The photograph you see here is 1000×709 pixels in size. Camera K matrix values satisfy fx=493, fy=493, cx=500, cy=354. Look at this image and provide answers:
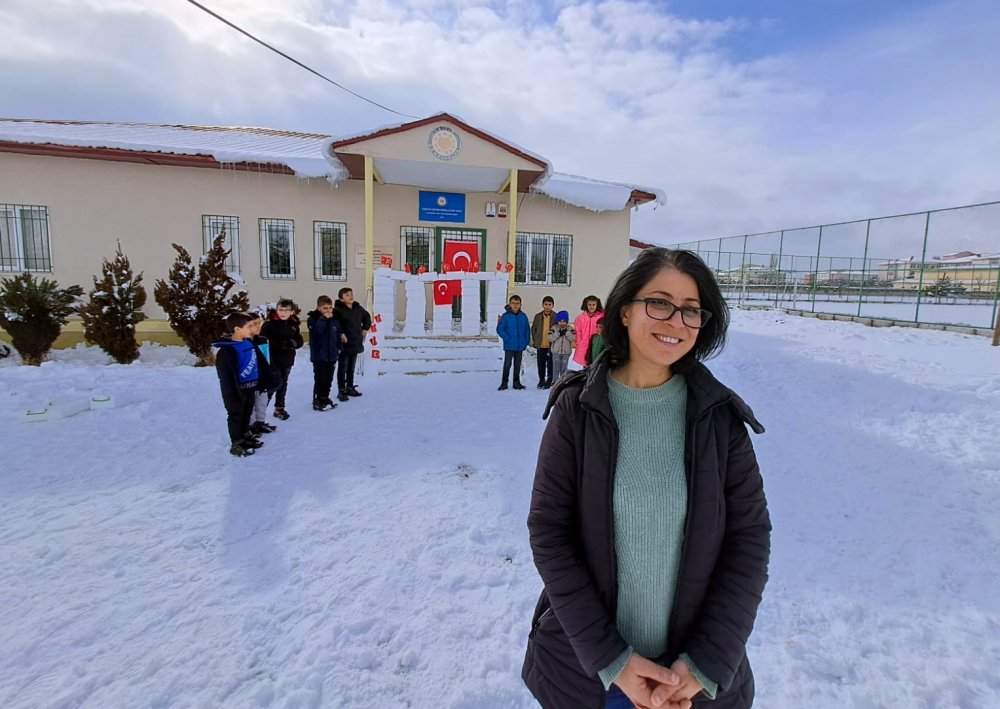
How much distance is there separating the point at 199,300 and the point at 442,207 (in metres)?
5.44

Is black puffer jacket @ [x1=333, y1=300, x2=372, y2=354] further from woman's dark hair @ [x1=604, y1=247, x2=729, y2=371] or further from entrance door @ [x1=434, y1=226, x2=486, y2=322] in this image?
woman's dark hair @ [x1=604, y1=247, x2=729, y2=371]

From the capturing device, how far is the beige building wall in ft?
32.7

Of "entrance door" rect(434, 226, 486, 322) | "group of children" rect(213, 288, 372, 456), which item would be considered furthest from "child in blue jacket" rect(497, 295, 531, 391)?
"entrance door" rect(434, 226, 486, 322)

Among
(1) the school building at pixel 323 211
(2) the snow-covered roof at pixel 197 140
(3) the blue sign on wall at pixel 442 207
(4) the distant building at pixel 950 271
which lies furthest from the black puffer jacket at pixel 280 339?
(4) the distant building at pixel 950 271

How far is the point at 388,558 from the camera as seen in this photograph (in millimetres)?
3252

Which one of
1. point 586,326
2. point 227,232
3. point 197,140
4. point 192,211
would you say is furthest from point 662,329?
point 197,140

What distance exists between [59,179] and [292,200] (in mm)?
4413

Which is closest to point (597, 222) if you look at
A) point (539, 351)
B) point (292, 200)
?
point (539, 351)

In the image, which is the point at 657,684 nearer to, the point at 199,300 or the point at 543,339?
the point at 543,339

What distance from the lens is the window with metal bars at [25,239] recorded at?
32.8 feet

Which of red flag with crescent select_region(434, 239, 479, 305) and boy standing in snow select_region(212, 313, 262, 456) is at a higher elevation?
red flag with crescent select_region(434, 239, 479, 305)

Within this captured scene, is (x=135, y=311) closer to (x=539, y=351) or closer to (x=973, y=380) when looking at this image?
(x=539, y=351)

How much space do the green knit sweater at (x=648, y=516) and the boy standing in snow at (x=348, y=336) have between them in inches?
241

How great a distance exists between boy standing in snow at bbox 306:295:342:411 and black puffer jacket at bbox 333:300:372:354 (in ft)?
0.96
